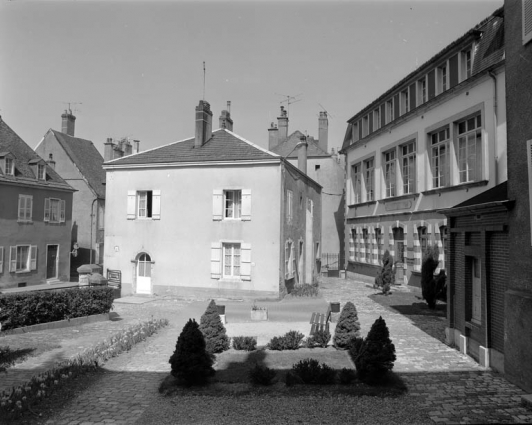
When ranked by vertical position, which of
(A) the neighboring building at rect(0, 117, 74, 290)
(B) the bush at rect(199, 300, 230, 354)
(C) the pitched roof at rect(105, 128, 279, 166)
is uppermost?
(C) the pitched roof at rect(105, 128, 279, 166)

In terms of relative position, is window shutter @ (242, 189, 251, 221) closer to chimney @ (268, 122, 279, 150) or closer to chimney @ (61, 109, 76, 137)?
chimney @ (268, 122, 279, 150)

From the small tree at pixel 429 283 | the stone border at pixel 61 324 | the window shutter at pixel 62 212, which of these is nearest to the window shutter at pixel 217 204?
the stone border at pixel 61 324

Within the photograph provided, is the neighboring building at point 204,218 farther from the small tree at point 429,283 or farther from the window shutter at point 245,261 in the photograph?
the small tree at point 429,283

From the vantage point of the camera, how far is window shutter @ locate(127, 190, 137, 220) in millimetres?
22203

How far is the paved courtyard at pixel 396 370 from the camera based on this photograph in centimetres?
707

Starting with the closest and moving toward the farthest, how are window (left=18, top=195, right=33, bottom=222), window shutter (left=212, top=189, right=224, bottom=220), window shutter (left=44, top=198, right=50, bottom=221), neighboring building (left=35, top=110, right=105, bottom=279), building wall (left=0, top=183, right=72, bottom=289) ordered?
window shutter (left=212, top=189, right=224, bottom=220)
building wall (left=0, top=183, right=72, bottom=289)
window (left=18, top=195, right=33, bottom=222)
window shutter (left=44, top=198, right=50, bottom=221)
neighboring building (left=35, top=110, right=105, bottom=279)

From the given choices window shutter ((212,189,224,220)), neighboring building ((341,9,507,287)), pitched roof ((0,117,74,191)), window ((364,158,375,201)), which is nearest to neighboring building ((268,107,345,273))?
neighboring building ((341,9,507,287))

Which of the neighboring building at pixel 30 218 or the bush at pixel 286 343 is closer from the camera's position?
the bush at pixel 286 343

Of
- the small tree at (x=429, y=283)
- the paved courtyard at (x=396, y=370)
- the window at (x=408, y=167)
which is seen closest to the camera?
the paved courtyard at (x=396, y=370)

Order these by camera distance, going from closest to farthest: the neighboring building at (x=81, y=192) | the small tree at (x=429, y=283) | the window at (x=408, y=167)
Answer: the small tree at (x=429, y=283) → the window at (x=408, y=167) → the neighboring building at (x=81, y=192)

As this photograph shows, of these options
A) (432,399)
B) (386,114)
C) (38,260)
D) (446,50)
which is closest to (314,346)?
(432,399)

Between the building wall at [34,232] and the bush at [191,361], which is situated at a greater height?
the building wall at [34,232]

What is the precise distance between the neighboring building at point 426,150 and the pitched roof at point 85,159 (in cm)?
1951

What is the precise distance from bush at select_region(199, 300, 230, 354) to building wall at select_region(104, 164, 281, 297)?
29.0 feet
